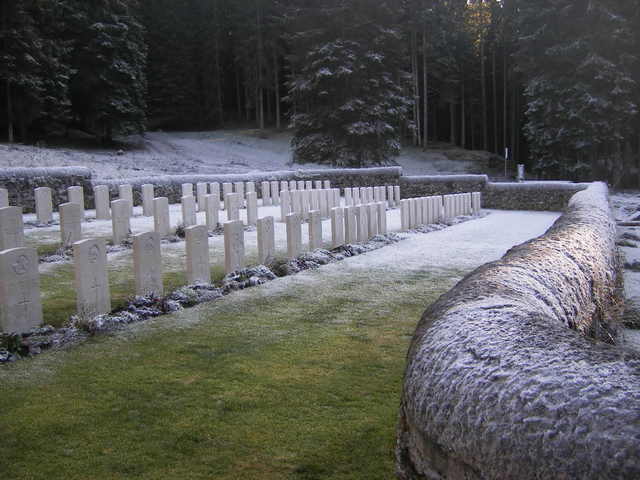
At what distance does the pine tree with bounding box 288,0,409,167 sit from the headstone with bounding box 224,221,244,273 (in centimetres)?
1887

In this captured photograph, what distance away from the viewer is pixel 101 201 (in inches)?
466

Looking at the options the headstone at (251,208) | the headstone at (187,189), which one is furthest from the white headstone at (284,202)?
the headstone at (187,189)

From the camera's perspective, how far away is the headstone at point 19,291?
4.51 meters

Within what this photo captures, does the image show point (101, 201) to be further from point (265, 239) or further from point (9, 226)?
point (265, 239)

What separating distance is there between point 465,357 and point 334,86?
84.7 feet

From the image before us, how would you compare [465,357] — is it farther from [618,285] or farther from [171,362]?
[618,285]

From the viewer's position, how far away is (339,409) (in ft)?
10.8

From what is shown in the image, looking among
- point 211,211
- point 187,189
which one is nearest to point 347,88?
point 187,189

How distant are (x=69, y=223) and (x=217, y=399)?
5.94m

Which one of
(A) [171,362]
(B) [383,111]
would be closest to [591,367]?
(A) [171,362]

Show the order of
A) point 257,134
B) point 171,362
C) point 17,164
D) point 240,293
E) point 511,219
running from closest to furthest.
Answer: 1. point 171,362
2. point 240,293
3. point 511,219
4. point 17,164
5. point 257,134

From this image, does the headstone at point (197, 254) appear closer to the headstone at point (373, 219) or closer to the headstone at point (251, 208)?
the headstone at point (373, 219)

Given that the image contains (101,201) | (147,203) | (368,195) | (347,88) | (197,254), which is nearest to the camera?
(197,254)

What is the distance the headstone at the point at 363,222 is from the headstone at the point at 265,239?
7.77 ft
